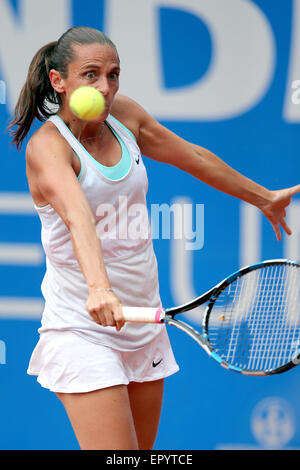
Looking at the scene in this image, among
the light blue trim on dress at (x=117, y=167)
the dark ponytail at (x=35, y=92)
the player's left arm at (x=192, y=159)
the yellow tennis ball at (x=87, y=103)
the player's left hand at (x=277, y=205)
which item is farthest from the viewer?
the player's left hand at (x=277, y=205)

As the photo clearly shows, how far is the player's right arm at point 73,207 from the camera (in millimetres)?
1864

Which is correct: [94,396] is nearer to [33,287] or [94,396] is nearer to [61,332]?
[61,332]

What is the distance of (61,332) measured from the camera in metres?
2.18

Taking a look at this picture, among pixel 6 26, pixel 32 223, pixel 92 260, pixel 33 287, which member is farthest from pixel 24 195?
pixel 92 260

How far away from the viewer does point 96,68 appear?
210 centimetres

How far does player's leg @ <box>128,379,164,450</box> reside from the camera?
2.32 meters

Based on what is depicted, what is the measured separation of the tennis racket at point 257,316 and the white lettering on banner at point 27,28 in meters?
1.43

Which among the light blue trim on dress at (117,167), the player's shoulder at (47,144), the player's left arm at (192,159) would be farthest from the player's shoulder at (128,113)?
the player's shoulder at (47,144)

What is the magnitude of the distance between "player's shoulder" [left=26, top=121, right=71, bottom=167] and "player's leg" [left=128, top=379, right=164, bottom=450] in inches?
28.0

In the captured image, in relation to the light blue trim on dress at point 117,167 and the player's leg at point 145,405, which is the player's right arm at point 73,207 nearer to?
the light blue trim on dress at point 117,167

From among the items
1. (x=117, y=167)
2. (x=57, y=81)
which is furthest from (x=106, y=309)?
(x=57, y=81)

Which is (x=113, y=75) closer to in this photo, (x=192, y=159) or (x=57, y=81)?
(x=57, y=81)

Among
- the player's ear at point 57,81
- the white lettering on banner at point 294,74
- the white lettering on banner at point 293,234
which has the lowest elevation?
the white lettering on banner at point 293,234

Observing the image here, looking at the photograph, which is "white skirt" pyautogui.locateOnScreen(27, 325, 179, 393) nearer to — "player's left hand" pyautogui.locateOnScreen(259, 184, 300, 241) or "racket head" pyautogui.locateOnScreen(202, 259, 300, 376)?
"racket head" pyautogui.locateOnScreen(202, 259, 300, 376)
